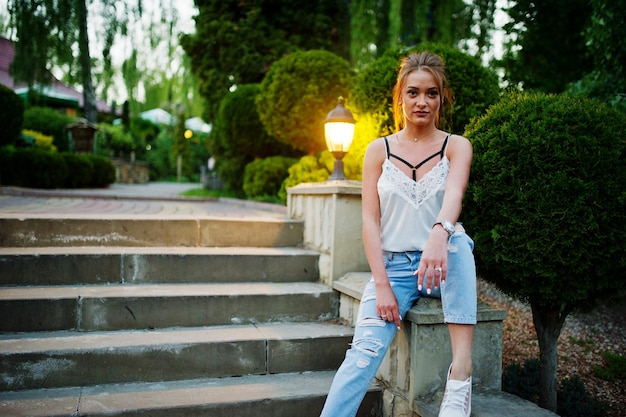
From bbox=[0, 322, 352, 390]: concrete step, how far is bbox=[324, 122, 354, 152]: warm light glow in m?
1.57

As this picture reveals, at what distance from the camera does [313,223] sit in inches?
130

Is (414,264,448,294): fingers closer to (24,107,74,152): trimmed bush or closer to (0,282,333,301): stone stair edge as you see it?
(0,282,333,301): stone stair edge

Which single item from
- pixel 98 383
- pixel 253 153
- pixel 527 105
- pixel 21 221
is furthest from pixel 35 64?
pixel 527 105

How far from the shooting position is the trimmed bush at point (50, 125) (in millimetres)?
13516

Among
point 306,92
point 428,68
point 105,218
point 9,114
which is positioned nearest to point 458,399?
point 428,68

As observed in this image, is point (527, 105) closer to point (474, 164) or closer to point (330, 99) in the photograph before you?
point (474, 164)

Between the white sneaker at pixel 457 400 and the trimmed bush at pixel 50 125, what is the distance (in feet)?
47.7

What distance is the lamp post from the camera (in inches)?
143

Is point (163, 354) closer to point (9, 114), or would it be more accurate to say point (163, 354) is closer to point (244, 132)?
point (244, 132)

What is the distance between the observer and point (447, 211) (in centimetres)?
182

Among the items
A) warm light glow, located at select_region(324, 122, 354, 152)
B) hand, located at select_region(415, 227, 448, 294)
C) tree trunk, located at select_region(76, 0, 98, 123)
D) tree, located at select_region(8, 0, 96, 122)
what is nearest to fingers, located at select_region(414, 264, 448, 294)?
hand, located at select_region(415, 227, 448, 294)

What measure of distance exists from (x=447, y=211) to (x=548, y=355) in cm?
134

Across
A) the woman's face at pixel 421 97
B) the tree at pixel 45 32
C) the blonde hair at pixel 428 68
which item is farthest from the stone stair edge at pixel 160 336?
the tree at pixel 45 32

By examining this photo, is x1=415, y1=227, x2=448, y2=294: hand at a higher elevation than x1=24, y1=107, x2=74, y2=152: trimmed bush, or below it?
below
